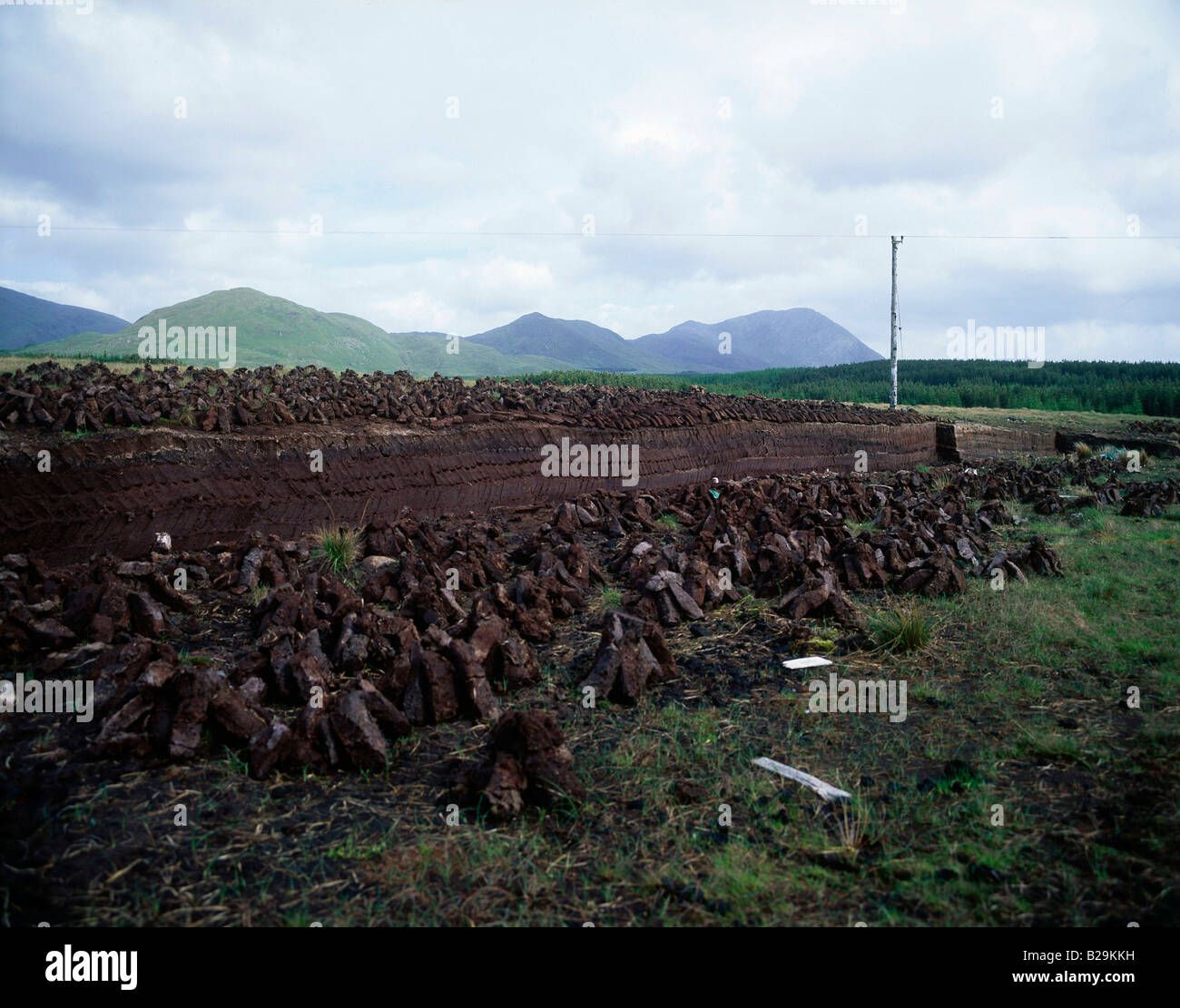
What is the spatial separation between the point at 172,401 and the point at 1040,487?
52.1 ft

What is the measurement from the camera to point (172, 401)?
11.3 m

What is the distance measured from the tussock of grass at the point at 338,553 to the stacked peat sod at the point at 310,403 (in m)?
3.71
